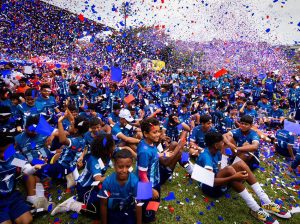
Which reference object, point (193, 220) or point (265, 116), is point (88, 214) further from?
point (265, 116)

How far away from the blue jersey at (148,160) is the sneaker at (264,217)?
1.89m

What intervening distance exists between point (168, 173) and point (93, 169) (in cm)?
182

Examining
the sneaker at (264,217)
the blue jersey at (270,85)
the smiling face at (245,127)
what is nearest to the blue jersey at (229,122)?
the smiling face at (245,127)

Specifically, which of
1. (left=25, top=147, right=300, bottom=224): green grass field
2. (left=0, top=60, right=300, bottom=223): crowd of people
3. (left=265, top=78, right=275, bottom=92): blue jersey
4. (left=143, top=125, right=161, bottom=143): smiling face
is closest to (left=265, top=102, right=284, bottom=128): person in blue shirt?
(left=0, top=60, right=300, bottom=223): crowd of people

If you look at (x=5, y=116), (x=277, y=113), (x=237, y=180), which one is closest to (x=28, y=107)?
(x=5, y=116)

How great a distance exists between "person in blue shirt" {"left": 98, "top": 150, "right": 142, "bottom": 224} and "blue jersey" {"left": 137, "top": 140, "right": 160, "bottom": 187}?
10.6 inches

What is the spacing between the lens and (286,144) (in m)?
Result: 6.97

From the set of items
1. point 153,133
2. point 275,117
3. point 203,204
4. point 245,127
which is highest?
point 153,133

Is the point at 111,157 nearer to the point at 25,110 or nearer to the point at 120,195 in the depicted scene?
the point at 120,195

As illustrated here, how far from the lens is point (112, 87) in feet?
33.7

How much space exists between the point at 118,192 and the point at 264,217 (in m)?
2.64

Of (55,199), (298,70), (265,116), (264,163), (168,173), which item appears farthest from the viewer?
(298,70)

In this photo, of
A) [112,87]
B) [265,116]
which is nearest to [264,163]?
[265,116]

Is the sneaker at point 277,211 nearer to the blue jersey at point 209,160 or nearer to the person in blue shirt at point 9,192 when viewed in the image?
the blue jersey at point 209,160
